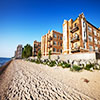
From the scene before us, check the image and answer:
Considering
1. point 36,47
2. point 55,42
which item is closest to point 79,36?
point 55,42

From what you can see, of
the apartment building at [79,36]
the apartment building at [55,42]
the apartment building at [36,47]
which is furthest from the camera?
the apartment building at [36,47]

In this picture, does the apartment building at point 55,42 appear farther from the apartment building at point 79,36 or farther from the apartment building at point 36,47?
the apartment building at point 36,47

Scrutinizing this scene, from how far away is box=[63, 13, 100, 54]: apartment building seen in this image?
18.6m

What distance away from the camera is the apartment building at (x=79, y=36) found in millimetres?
18580

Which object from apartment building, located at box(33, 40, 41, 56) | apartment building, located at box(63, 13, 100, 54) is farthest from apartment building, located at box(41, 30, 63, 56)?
apartment building, located at box(33, 40, 41, 56)

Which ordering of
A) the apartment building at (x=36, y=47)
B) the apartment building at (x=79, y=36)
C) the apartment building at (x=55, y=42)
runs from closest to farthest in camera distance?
the apartment building at (x=79, y=36), the apartment building at (x=55, y=42), the apartment building at (x=36, y=47)

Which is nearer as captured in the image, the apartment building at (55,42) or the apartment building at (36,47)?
the apartment building at (55,42)

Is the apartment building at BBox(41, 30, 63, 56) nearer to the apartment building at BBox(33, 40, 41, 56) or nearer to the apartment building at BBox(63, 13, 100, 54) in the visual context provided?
the apartment building at BBox(63, 13, 100, 54)

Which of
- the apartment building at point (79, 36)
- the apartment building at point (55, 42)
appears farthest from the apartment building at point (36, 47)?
the apartment building at point (79, 36)

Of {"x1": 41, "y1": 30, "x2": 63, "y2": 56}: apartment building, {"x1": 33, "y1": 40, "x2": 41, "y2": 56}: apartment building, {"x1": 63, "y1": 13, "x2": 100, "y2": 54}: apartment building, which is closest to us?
{"x1": 63, "y1": 13, "x2": 100, "y2": 54}: apartment building

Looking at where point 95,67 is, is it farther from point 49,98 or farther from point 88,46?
point 88,46

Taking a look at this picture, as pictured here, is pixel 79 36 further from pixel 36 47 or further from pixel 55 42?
pixel 36 47

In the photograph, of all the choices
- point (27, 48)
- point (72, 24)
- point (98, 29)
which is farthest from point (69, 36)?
point (27, 48)

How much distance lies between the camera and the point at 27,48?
3950 centimetres
